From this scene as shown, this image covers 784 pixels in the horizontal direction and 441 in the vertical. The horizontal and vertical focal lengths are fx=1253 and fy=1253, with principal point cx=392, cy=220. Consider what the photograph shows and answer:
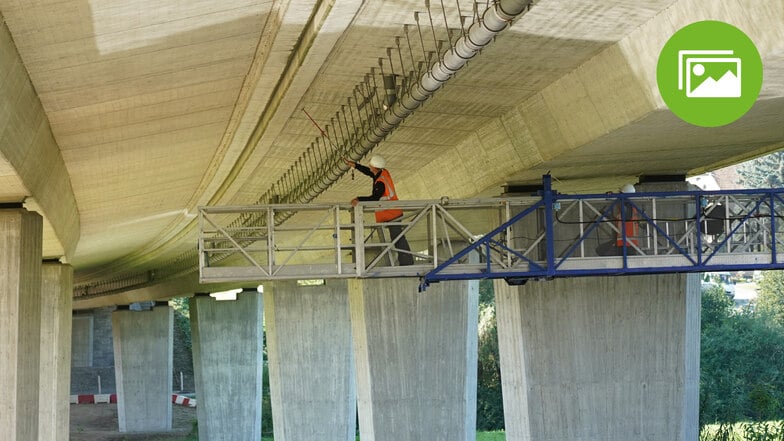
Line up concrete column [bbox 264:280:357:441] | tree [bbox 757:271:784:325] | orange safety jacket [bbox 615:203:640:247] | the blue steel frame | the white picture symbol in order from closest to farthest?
the white picture symbol < the blue steel frame < orange safety jacket [bbox 615:203:640:247] < concrete column [bbox 264:280:357:441] < tree [bbox 757:271:784:325]

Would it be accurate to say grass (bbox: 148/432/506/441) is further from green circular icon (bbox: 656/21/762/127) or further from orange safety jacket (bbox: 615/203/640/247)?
green circular icon (bbox: 656/21/762/127)

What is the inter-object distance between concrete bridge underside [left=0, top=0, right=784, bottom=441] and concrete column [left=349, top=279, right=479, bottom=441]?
0.05 meters

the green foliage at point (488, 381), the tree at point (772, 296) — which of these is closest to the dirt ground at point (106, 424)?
the green foliage at point (488, 381)

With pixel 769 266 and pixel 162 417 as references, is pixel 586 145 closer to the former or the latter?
pixel 769 266

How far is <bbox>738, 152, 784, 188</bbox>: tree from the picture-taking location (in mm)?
99300

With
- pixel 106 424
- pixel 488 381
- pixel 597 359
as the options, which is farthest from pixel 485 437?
pixel 597 359

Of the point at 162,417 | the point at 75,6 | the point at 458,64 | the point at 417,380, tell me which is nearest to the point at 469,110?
the point at 458,64

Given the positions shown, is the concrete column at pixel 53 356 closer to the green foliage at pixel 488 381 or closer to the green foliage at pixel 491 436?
the green foliage at pixel 491 436

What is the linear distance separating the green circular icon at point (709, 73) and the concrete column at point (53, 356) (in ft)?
71.4

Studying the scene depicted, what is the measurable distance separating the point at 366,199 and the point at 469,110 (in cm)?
243

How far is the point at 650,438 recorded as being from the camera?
21.3 m

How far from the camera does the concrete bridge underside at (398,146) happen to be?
1410 centimetres

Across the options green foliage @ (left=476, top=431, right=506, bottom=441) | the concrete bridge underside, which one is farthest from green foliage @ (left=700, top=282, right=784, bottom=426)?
the concrete bridge underside

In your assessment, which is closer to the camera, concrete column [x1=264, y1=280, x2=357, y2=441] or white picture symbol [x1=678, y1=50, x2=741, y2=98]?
white picture symbol [x1=678, y1=50, x2=741, y2=98]
